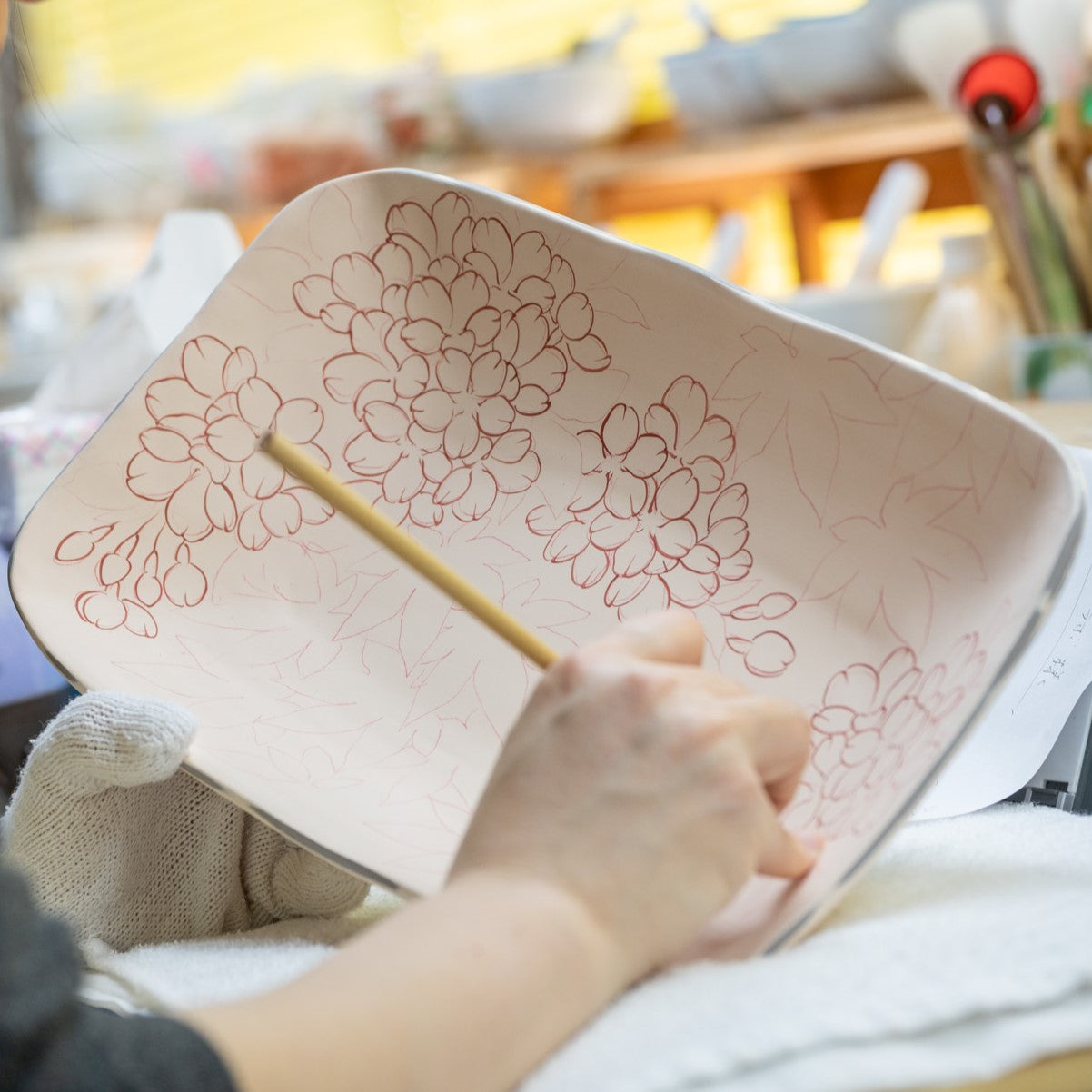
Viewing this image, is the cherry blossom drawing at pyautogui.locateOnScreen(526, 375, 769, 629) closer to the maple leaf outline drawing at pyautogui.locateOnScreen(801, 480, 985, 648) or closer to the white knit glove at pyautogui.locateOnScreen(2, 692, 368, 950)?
the maple leaf outline drawing at pyautogui.locateOnScreen(801, 480, 985, 648)

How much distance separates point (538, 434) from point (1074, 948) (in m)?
0.28

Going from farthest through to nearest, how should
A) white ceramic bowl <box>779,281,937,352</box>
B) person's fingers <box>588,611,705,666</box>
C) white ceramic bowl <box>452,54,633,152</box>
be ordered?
white ceramic bowl <box>452,54,633,152</box> < white ceramic bowl <box>779,281,937,352</box> < person's fingers <box>588,611,705,666</box>

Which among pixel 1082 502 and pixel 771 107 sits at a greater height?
pixel 771 107

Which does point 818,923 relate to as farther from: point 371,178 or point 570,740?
point 371,178

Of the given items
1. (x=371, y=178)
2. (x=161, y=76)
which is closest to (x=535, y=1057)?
(x=371, y=178)

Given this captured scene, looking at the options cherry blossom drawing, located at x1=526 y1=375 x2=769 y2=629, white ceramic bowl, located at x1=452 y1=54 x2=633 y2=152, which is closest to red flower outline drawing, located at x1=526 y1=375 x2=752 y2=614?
cherry blossom drawing, located at x1=526 y1=375 x2=769 y2=629

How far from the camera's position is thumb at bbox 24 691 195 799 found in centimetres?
40

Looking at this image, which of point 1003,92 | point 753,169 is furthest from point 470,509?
point 753,169

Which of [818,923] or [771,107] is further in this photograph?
[771,107]

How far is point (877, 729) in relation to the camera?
1.32 feet

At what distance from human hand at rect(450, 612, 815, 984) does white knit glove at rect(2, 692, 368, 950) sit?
0.12 metres

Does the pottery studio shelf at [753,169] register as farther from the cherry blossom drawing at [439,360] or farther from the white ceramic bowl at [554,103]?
the cherry blossom drawing at [439,360]

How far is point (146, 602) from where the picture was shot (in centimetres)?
50

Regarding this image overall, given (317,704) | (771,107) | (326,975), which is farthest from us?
(771,107)
